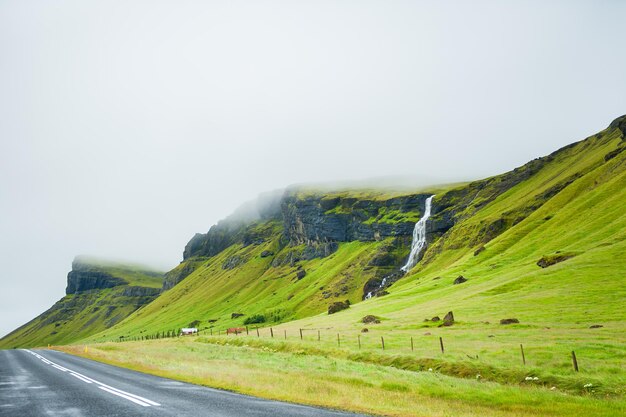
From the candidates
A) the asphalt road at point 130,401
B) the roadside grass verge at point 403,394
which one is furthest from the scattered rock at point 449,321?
the asphalt road at point 130,401

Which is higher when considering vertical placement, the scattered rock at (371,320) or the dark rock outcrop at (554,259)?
the dark rock outcrop at (554,259)

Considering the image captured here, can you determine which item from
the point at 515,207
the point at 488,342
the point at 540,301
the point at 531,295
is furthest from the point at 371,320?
the point at 515,207

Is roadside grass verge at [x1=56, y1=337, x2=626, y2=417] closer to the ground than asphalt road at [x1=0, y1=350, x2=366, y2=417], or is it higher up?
closer to the ground

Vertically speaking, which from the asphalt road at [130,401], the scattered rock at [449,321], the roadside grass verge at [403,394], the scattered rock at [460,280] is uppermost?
the asphalt road at [130,401]

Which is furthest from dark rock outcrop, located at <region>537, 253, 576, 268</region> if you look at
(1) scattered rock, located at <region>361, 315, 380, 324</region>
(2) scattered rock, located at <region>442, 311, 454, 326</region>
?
(1) scattered rock, located at <region>361, 315, 380, 324</region>

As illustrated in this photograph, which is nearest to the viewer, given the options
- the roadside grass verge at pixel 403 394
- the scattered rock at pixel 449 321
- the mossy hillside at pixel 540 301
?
the roadside grass verge at pixel 403 394

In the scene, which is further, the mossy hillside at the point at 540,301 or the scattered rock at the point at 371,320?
the scattered rock at the point at 371,320

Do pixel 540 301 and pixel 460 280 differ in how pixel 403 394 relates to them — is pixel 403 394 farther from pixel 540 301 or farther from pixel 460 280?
pixel 460 280

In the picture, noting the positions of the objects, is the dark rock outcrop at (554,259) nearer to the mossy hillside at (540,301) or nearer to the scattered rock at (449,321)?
the mossy hillside at (540,301)

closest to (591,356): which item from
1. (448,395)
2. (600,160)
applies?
(448,395)

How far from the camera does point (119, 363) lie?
4447cm

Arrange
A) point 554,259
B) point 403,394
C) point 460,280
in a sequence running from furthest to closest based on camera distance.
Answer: point 460,280
point 554,259
point 403,394

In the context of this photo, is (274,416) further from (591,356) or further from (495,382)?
(591,356)

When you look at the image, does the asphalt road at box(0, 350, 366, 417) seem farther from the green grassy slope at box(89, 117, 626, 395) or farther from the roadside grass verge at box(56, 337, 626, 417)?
the green grassy slope at box(89, 117, 626, 395)
